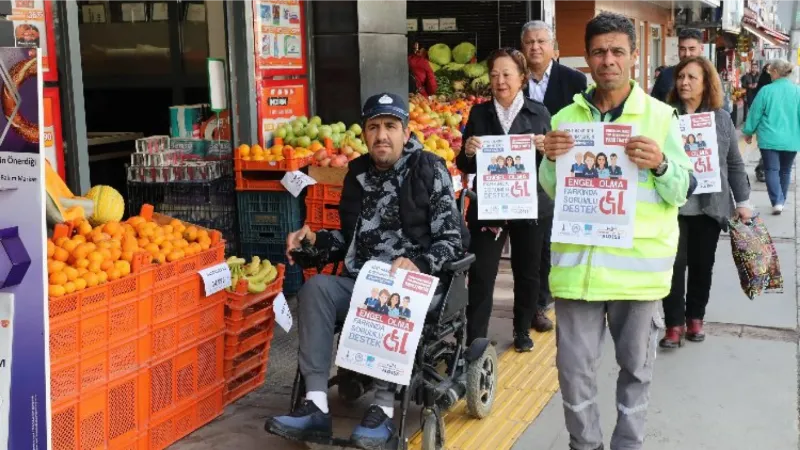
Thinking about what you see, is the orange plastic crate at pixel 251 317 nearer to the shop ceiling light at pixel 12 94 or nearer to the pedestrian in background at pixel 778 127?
the shop ceiling light at pixel 12 94

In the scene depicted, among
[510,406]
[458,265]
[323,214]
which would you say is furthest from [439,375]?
[323,214]

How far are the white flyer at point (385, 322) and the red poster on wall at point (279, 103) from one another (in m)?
3.92

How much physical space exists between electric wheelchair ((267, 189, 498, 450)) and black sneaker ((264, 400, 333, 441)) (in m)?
0.05

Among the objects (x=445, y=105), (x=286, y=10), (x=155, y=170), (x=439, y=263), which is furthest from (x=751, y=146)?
(x=439, y=263)

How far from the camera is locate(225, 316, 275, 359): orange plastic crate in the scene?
500cm

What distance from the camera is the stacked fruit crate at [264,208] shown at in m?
7.27

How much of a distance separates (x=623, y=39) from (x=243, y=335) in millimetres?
2658

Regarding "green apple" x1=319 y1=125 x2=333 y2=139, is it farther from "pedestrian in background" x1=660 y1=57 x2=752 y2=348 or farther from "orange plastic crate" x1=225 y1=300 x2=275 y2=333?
"pedestrian in background" x1=660 y1=57 x2=752 y2=348

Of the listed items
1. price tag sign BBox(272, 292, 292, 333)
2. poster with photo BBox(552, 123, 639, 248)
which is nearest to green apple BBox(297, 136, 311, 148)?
price tag sign BBox(272, 292, 292, 333)

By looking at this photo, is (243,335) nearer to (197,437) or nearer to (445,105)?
(197,437)

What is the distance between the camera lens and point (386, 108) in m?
4.49

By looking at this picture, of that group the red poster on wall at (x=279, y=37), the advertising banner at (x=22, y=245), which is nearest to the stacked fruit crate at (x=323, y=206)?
the red poster on wall at (x=279, y=37)

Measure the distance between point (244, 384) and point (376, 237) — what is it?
1.33 meters

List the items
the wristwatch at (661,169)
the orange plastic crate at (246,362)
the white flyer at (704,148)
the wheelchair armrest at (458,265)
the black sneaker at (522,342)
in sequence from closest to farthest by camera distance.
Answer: the wristwatch at (661,169) → the wheelchair armrest at (458,265) → the orange plastic crate at (246,362) → the white flyer at (704,148) → the black sneaker at (522,342)
